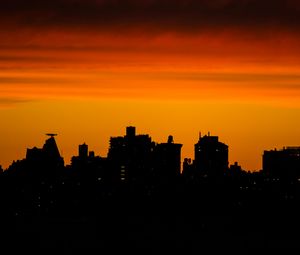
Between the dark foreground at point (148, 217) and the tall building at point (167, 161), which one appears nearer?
the dark foreground at point (148, 217)

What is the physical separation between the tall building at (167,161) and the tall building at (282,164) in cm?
1582

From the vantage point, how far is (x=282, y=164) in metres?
186

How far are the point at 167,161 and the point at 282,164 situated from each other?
1983 centimetres

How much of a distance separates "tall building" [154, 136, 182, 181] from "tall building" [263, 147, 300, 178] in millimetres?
15824

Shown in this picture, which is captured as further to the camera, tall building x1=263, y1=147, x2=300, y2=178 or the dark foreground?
tall building x1=263, y1=147, x2=300, y2=178

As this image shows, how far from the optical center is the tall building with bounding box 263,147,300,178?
182 metres

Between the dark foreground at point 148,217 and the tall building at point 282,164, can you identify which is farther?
the tall building at point 282,164

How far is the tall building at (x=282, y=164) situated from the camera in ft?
598

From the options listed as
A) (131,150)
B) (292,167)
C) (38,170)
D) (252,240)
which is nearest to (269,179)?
(292,167)

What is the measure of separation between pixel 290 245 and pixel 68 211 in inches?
1506

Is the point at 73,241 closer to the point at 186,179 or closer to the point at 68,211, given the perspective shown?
the point at 68,211

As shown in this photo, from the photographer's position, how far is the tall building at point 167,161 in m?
178

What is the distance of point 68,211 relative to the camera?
15225 centimetres

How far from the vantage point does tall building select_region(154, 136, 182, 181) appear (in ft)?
585
